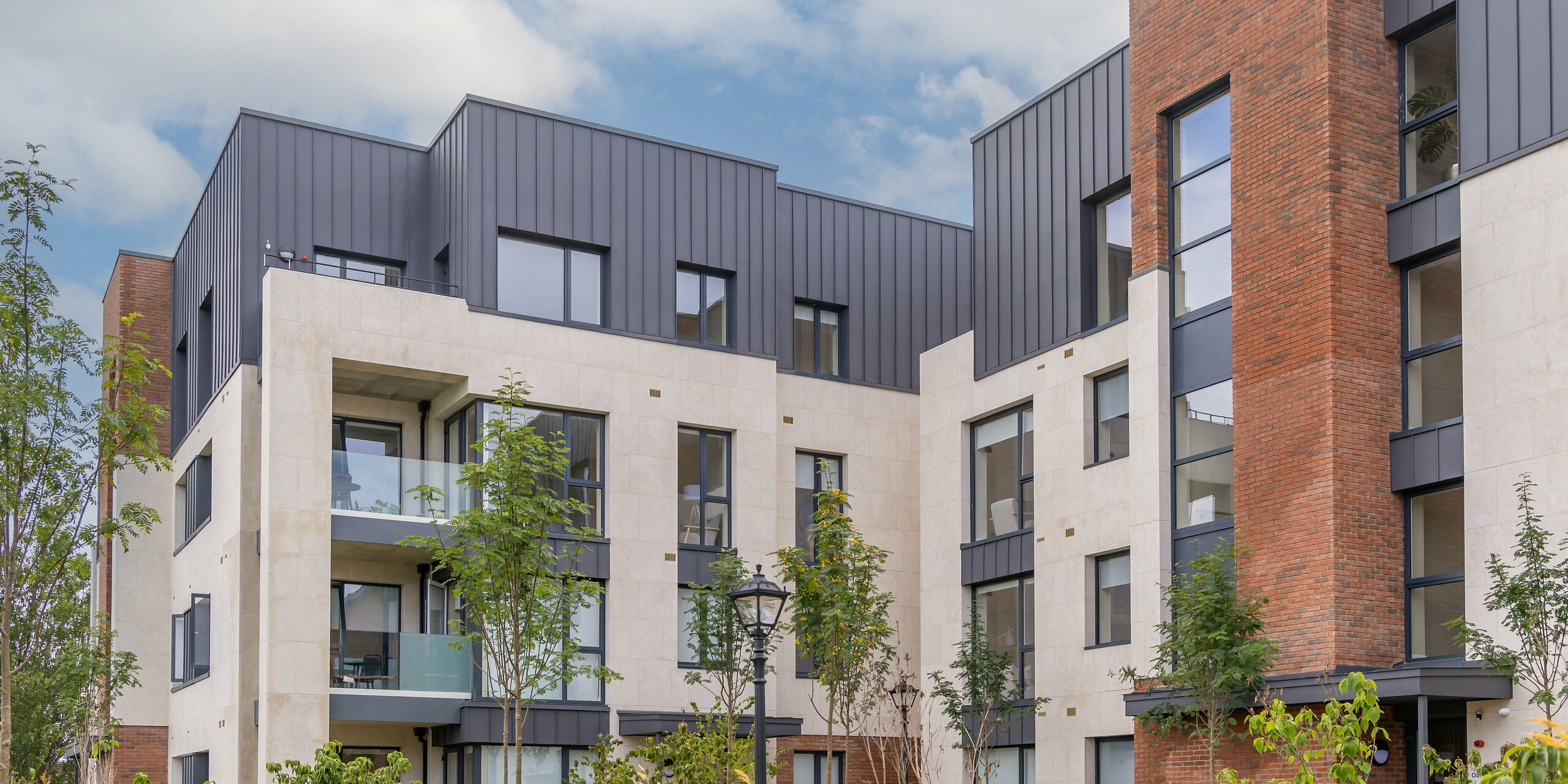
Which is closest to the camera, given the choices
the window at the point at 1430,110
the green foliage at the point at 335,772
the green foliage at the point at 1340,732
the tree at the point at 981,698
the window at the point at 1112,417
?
the green foliage at the point at 1340,732

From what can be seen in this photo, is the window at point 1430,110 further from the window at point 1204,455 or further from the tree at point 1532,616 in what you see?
the tree at point 1532,616

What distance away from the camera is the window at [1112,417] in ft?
76.8

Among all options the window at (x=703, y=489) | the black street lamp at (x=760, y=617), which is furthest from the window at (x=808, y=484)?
the black street lamp at (x=760, y=617)

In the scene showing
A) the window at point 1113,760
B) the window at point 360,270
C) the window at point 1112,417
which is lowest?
the window at point 1113,760

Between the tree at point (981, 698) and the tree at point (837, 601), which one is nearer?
the tree at point (837, 601)

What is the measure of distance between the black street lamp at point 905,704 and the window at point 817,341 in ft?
21.5

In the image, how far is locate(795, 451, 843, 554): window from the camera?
95.2 ft

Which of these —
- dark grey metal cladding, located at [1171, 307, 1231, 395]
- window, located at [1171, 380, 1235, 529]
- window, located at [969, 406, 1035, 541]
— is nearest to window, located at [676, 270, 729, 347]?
window, located at [969, 406, 1035, 541]

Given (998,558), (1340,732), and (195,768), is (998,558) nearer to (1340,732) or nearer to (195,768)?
(195,768)

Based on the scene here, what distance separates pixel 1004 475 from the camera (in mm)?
26359

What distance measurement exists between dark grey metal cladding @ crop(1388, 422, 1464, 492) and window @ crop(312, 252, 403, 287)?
1609cm

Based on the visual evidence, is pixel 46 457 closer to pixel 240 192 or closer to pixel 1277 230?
pixel 240 192

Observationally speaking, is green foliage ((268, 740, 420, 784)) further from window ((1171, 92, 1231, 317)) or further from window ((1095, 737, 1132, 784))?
window ((1171, 92, 1231, 317))

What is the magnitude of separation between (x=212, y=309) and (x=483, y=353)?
22.6 feet
